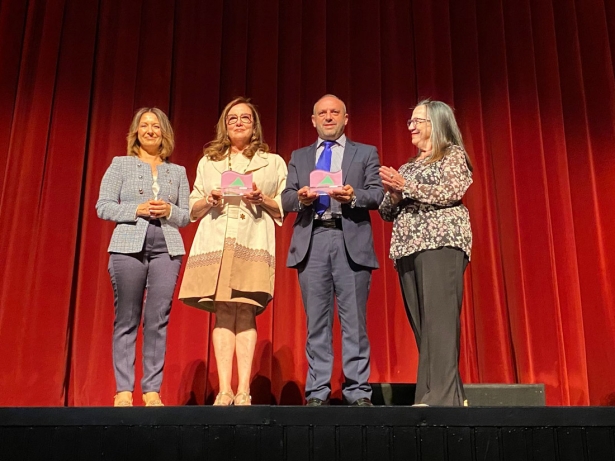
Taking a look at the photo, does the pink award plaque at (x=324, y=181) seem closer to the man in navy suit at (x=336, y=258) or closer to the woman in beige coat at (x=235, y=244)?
the man in navy suit at (x=336, y=258)

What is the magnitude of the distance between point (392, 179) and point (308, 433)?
3.92 feet

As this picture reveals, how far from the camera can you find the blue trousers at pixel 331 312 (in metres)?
3.19

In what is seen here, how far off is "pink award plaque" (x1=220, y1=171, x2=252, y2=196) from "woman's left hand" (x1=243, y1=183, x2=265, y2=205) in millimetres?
31

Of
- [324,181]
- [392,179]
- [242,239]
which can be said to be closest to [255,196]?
[242,239]

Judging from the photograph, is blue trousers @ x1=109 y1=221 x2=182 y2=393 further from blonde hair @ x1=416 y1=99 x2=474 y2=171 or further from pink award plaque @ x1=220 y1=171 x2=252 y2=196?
blonde hair @ x1=416 y1=99 x2=474 y2=171

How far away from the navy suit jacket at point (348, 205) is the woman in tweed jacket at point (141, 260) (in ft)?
1.90

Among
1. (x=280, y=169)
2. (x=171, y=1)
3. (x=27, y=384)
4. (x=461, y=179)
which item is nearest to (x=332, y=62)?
(x=171, y=1)

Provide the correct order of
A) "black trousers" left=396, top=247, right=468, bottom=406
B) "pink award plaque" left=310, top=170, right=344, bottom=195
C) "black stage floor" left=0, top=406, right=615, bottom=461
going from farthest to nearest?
"pink award plaque" left=310, top=170, right=344, bottom=195 → "black trousers" left=396, top=247, right=468, bottom=406 → "black stage floor" left=0, top=406, right=615, bottom=461

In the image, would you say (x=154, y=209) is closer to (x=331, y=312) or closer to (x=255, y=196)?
(x=255, y=196)

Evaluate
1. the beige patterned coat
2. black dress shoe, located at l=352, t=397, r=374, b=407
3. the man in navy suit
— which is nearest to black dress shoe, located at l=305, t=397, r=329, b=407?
the man in navy suit

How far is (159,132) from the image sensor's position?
145 inches

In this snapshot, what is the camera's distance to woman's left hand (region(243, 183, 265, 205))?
3.30 metres

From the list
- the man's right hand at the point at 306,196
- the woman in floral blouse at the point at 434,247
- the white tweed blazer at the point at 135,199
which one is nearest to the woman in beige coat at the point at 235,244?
the white tweed blazer at the point at 135,199

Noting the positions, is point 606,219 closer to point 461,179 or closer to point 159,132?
point 461,179
